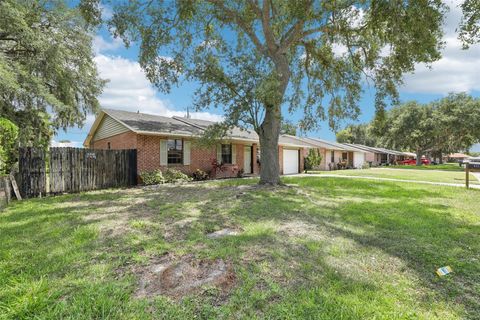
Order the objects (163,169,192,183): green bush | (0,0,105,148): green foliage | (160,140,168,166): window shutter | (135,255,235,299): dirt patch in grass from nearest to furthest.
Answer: (135,255,235,299): dirt patch in grass
(0,0,105,148): green foliage
(163,169,192,183): green bush
(160,140,168,166): window shutter

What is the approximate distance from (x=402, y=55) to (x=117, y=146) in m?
14.5

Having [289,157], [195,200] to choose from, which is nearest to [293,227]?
[195,200]

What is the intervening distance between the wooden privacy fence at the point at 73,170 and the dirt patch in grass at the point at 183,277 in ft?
27.2

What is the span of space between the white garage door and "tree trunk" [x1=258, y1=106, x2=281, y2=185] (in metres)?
10.8

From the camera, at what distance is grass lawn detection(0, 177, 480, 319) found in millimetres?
2439

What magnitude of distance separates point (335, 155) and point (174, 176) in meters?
23.2

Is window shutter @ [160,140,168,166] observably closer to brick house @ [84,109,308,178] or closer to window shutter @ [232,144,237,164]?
brick house @ [84,109,308,178]

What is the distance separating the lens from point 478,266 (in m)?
3.48

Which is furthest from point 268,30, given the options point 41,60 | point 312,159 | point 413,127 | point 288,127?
point 413,127

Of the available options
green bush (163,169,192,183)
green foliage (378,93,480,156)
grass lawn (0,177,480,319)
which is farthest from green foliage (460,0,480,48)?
green foliage (378,93,480,156)

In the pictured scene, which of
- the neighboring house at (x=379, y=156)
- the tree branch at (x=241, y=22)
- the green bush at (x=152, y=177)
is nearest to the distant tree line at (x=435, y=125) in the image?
the neighboring house at (x=379, y=156)

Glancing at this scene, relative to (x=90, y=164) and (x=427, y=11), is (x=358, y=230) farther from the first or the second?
(x=90, y=164)

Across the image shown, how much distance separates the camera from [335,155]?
3073cm

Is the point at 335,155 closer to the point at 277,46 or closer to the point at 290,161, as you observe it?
the point at 290,161
